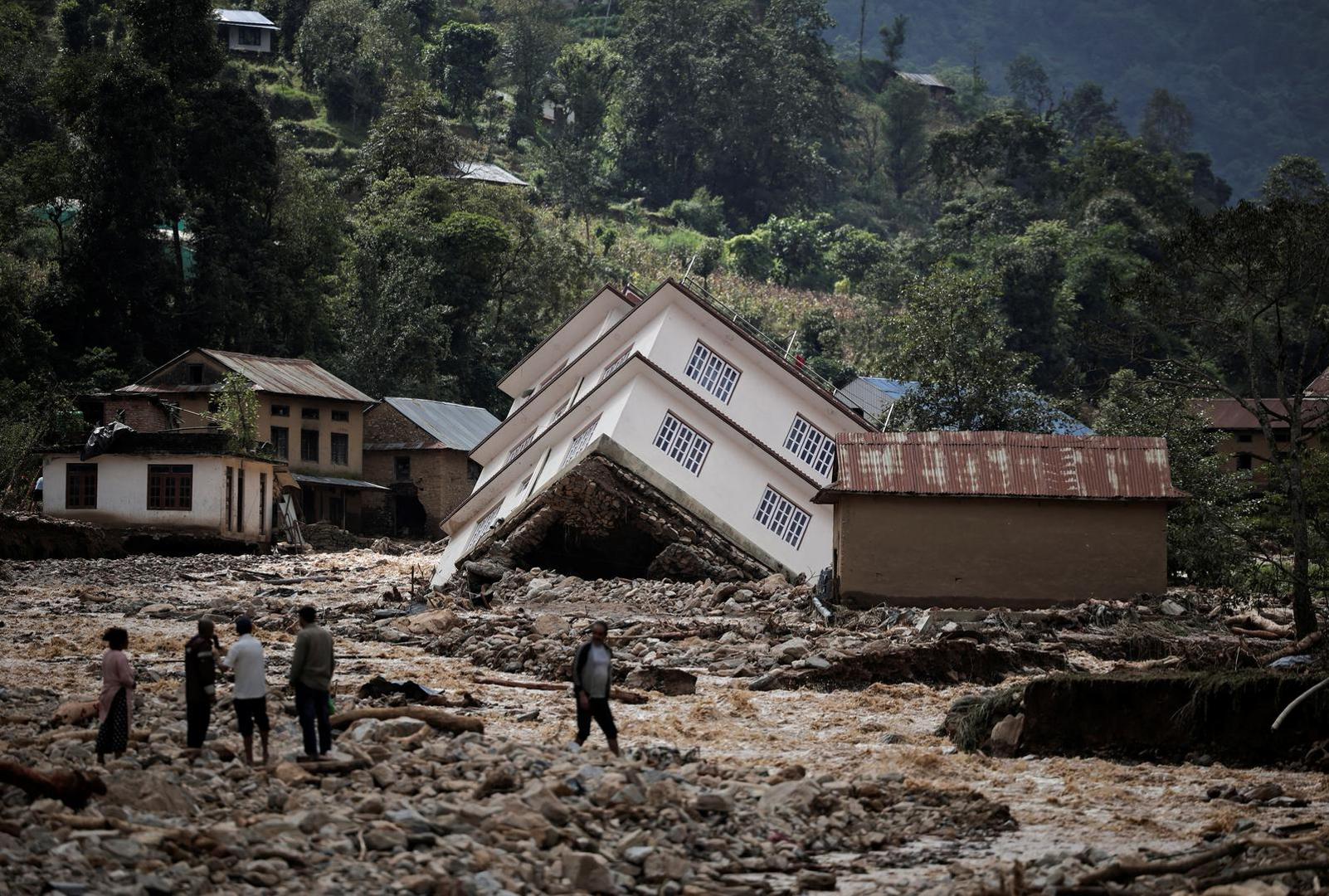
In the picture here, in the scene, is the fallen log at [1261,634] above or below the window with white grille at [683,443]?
below

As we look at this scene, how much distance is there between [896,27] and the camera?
526 feet

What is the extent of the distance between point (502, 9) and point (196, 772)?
130478 mm

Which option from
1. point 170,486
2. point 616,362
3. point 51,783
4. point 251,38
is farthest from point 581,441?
point 251,38

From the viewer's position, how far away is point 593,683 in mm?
Result: 15727

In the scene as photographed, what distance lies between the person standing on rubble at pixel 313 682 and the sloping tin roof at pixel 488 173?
7904 centimetres

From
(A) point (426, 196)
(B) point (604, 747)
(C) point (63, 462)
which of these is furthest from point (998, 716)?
(A) point (426, 196)

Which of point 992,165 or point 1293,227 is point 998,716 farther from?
point 992,165

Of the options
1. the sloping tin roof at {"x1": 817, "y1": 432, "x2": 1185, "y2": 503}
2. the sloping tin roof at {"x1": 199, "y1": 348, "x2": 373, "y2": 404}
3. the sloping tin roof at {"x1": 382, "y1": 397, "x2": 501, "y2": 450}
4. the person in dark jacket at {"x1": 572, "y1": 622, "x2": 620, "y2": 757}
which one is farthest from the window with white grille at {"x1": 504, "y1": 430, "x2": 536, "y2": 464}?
the person in dark jacket at {"x1": 572, "y1": 622, "x2": 620, "y2": 757}

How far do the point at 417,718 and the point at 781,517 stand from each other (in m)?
20.1

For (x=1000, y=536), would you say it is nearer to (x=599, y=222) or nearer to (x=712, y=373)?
(x=712, y=373)

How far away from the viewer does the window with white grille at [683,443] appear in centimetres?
3600

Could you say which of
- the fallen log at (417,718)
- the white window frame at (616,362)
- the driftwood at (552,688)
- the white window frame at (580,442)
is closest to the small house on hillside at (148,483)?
the white window frame at (616,362)

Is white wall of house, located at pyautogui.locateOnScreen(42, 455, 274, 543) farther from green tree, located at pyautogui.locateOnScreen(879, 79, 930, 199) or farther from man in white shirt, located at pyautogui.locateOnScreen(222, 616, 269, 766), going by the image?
green tree, located at pyautogui.locateOnScreen(879, 79, 930, 199)

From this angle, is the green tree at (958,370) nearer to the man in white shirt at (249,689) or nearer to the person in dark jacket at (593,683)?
the person in dark jacket at (593,683)
